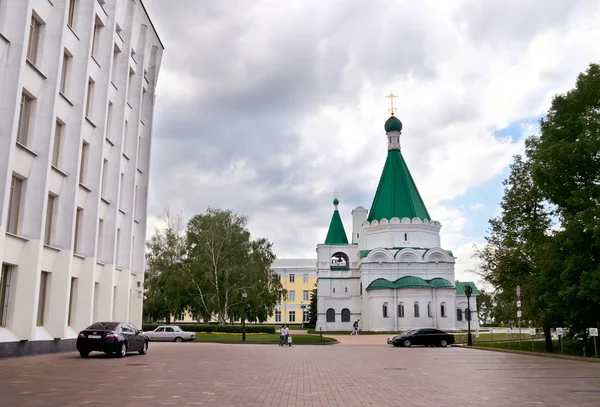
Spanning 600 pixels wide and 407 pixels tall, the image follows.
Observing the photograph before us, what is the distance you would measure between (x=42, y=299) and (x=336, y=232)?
6256cm

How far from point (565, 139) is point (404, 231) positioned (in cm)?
5076

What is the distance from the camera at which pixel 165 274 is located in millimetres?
51656

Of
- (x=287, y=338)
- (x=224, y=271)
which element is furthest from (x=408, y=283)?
(x=287, y=338)

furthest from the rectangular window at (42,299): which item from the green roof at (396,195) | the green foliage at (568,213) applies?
the green roof at (396,195)

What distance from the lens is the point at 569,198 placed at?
22578 mm

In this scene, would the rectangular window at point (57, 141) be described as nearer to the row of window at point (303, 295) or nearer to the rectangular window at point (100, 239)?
the rectangular window at point (100, 239)

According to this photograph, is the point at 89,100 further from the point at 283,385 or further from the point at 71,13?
the point at 283,385

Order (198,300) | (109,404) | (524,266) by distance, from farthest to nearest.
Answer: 1. (198,300)
2. (524,266)
3. (109,404)

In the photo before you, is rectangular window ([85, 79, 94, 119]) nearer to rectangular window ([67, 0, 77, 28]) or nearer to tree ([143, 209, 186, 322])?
rectangular window ([67, 0, 77, 28])

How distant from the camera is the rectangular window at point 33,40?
19.8m

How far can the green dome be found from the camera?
7962 centimetres

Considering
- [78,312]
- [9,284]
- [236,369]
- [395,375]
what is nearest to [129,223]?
[78,312]

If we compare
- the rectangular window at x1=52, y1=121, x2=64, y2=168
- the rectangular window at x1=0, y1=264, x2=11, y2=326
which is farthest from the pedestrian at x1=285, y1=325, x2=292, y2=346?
the rectangular window at x1=0, y1=264, x2=11, y2=326

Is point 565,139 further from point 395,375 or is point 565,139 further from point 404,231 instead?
point 404,231
